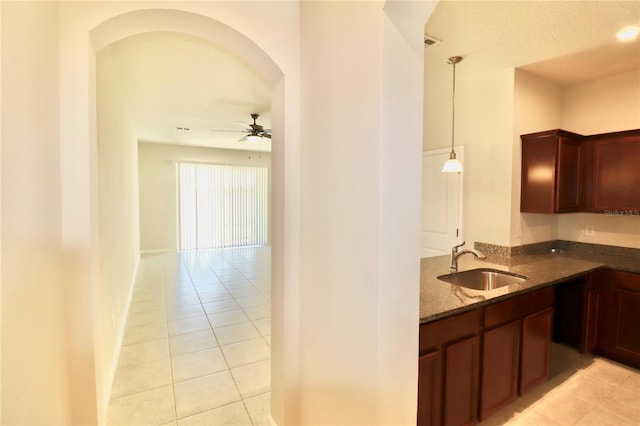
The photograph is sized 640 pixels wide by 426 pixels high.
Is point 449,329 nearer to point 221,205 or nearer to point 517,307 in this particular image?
point 517,307

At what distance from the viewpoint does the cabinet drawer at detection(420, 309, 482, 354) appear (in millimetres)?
1552

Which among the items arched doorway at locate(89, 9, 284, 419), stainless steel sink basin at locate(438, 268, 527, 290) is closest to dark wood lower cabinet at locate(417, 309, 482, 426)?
stainless steel sink basin at locate(438, 268, 527, 290)

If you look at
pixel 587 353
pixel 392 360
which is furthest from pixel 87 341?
pixel 587 353

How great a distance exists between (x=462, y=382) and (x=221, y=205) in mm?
7517

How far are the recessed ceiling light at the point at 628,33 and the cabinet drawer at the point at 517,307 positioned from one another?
2041 mm

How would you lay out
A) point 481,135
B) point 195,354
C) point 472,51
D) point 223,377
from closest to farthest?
point 223,377, point 472,51, point 195,354, point 481,135

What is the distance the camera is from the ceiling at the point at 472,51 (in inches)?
81.6

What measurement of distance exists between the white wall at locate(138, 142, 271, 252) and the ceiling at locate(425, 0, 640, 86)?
22.4 feet

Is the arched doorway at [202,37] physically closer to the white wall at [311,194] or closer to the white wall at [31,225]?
the white wall at [311,194]

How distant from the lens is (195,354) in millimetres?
2877

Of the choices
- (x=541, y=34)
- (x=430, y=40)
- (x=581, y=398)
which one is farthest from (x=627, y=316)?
(x=430, y=40)

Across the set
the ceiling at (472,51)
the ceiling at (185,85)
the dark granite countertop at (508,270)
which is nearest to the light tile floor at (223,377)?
the dark granite countertop at (508,270)

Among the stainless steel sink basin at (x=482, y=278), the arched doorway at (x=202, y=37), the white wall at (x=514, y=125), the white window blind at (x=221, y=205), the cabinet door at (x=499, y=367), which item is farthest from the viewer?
the white window blind at (x=221, y=205)

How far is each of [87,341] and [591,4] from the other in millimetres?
3523
